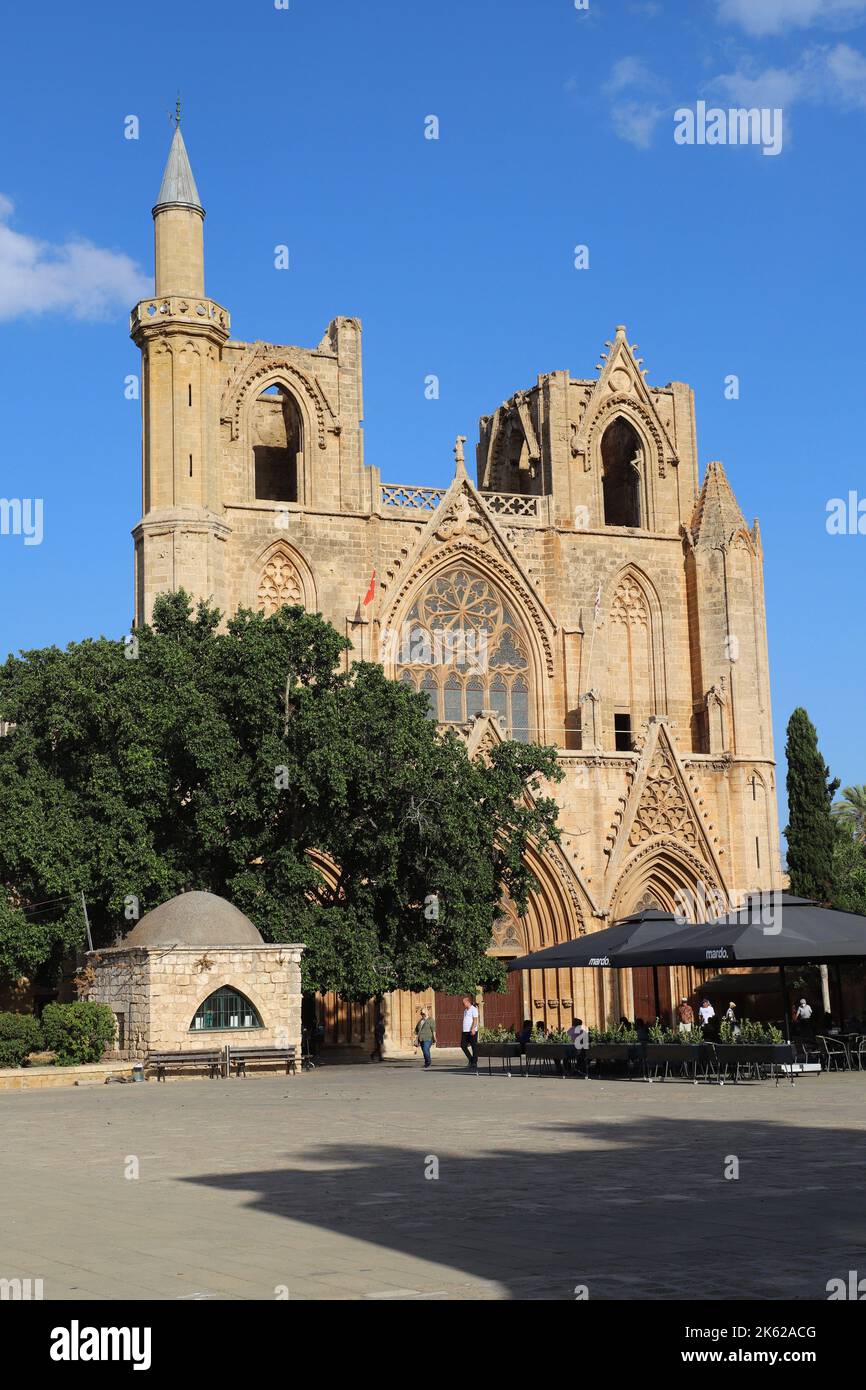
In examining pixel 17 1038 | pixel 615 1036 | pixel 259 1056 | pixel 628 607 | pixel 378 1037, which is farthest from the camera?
pixel 628 607

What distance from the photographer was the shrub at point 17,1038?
29562 millimetres

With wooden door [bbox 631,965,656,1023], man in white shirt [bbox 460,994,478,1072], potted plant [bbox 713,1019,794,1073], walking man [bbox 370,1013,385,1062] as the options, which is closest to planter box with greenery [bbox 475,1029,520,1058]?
man in white shirt [bbox 460,994,478,1072]

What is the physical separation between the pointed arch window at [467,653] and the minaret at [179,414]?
255 inches

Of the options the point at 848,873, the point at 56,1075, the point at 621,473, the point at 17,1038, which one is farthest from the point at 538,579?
the point at 56,1075

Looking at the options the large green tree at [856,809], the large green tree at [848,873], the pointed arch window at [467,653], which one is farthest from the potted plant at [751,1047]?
the large green tree at [856,809]

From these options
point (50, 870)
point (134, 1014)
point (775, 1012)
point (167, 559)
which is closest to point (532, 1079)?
point (134, 1014)

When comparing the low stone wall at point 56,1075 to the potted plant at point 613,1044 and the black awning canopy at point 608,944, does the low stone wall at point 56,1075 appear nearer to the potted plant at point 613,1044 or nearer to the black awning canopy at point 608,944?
the black awning canopy at point 608,944

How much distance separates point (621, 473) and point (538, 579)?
6.86m

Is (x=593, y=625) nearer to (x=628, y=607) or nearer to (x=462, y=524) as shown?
(x=628, y=607)

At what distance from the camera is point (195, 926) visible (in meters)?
30.8

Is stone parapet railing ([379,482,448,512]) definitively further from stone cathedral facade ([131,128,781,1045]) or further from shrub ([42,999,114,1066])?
shrub ([42,999,114,1066])
